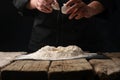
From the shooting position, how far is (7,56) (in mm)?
1647

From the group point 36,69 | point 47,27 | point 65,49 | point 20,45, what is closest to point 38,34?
point 47,27

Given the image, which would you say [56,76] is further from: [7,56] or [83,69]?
[7,56]

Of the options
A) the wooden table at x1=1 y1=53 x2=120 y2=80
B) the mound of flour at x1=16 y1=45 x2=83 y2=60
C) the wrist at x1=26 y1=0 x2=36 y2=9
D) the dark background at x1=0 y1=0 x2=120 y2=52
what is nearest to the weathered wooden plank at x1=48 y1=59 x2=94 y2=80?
the wooden table at x1=1 y1=53 x2=120 y2=80

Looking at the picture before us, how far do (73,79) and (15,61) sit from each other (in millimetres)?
365

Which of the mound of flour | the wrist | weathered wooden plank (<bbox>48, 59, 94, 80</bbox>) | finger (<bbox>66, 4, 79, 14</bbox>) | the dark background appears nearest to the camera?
weathered wooden plank (<bbox>48, 59, 94, 80</bbox>)

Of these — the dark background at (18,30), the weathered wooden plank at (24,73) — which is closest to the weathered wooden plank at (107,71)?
the weathered wooden plank at (24,73)

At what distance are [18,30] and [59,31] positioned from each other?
4.24 feet

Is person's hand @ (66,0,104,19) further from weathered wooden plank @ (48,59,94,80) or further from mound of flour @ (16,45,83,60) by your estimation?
weathered wooden plank @ (48,59,94,80)

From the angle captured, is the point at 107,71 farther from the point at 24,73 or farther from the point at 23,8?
the point at 23,8

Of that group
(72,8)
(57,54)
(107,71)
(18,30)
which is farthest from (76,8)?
(18,30)

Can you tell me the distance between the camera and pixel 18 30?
323 cm

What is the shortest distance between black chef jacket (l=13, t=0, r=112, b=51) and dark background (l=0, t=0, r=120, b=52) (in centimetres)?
109

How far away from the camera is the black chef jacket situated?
6.60 feet

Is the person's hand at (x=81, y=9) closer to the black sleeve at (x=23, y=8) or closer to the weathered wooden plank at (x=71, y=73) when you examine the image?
the black sleeve at (x=23, y=8)
